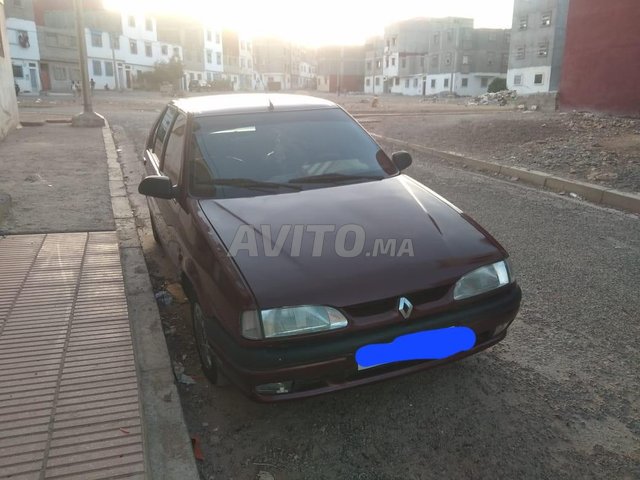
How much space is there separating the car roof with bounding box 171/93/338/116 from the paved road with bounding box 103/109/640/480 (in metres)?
1.60

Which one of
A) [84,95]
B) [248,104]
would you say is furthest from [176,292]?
[84,95]

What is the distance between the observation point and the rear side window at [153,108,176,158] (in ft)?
14.9

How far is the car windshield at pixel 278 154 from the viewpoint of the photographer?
3.38m

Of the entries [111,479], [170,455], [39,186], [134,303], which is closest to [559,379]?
[170,455]

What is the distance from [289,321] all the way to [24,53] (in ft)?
178

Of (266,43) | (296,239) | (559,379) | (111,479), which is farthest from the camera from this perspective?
(266,43)

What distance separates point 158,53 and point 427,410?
70.7 meters

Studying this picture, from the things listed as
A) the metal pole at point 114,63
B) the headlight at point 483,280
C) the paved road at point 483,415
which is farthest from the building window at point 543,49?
the headlight at point 483,280

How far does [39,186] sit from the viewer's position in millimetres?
7160

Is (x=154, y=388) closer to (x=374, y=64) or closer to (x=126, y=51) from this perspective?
(x=126, y=51)

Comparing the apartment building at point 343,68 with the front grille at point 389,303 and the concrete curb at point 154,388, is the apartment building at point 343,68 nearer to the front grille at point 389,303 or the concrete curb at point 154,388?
the concrete curb at point 154,388

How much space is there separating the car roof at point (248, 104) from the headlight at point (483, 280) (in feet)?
6.85

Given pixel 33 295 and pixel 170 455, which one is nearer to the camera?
pixel 170 455

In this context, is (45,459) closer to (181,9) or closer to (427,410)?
(427,410)
